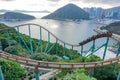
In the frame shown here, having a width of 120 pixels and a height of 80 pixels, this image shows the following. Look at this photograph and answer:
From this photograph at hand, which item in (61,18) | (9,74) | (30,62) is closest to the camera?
(30,62)

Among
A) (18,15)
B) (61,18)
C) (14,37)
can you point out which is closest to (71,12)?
(61,18)

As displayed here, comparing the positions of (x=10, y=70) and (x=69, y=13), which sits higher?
(x=10, y=70)

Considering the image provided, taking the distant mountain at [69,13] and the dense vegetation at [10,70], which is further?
the distant mountain at [69,13]

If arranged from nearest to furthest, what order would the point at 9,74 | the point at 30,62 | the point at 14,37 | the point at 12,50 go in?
the point at 30,62
the point at 9,74
the point at 12,50
the point at 14,37

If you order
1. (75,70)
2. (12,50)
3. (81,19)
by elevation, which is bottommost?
(81,19)

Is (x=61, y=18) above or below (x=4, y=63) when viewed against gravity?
below

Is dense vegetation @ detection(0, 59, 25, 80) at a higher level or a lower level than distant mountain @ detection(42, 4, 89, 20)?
higher

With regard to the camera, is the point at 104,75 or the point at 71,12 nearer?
the point at 104,75

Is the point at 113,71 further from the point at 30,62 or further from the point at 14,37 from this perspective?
the point at 14,37

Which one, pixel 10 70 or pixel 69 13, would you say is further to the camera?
pixel 69 13

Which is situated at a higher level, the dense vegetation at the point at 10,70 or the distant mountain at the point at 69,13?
the dense vegetation at the point at 10,70

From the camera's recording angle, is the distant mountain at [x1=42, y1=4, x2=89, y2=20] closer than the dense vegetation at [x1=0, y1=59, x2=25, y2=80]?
No
